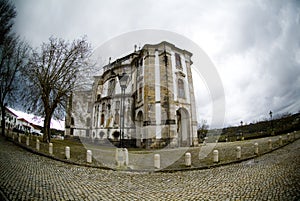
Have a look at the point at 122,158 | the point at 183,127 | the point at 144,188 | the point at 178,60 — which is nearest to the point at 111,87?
the point at 178,60

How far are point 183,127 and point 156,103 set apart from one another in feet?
16.3

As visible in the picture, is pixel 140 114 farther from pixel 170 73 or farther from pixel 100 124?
pixel 100 124

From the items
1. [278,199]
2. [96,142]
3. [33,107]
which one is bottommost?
[96,142]

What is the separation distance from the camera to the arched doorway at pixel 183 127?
19625mm

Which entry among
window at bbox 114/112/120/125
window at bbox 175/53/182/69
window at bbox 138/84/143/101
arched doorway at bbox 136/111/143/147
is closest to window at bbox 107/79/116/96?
window at bbox 114/112/120/125

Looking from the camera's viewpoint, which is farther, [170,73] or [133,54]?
[133,54]

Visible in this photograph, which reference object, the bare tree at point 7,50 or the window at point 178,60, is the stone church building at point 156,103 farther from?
the bare tree at point 7,50

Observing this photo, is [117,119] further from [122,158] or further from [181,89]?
[122,158]

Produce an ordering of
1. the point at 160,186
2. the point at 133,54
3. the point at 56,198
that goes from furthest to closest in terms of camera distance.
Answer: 1. the point at 133,54
2. the point at 160,186
3. the point at 56,198

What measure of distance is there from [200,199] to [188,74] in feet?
63.9

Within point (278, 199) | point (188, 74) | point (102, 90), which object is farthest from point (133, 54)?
point (278, 199)

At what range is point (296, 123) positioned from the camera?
112 inches

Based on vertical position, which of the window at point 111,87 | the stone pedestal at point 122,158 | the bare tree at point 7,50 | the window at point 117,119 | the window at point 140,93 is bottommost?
the stone pedestal at point 122,158

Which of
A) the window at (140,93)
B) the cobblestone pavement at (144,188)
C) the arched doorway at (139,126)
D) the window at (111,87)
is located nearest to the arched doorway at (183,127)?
the arched doorway at (139,126)
